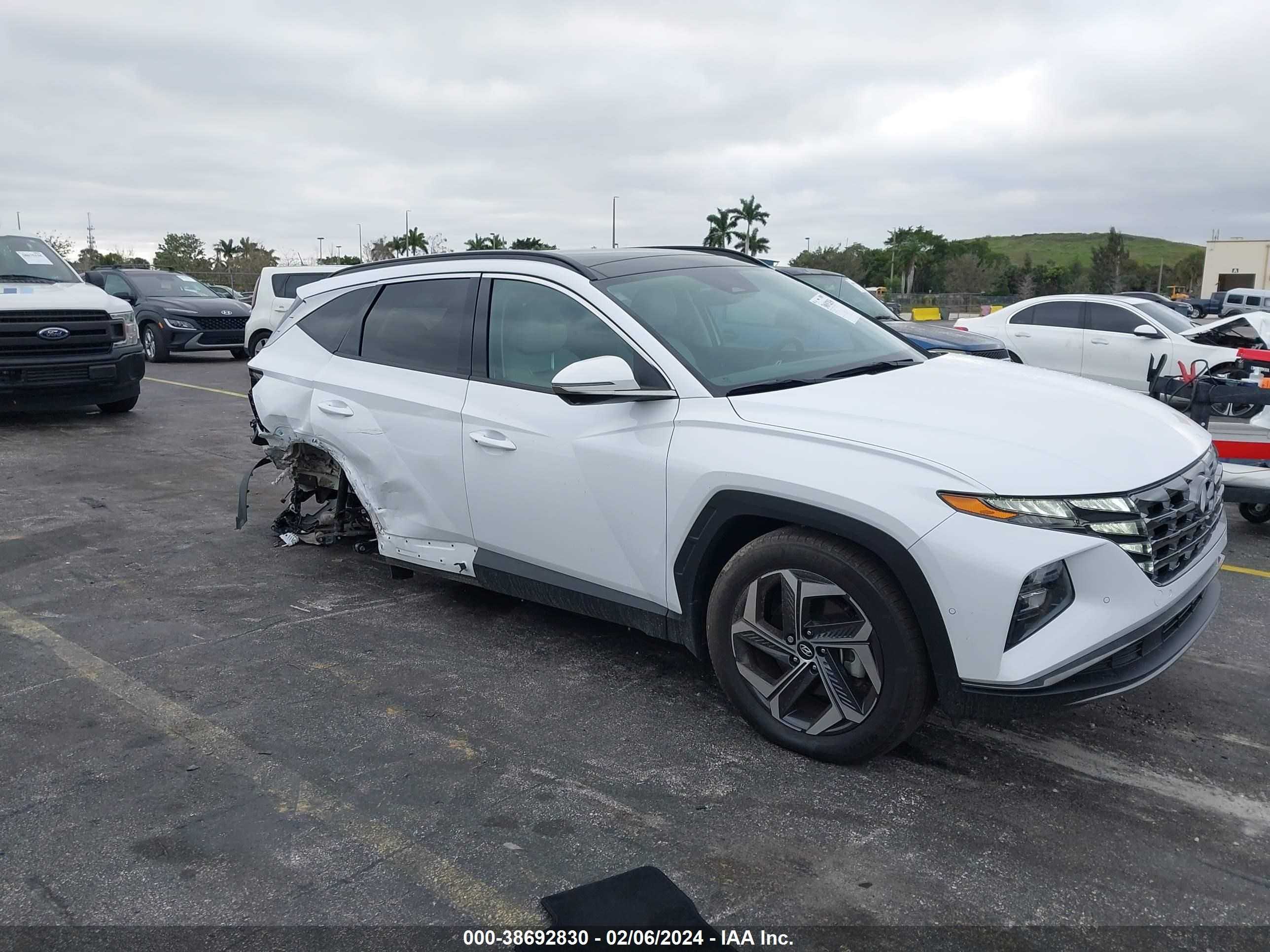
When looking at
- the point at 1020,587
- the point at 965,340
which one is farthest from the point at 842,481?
the point at 965,340

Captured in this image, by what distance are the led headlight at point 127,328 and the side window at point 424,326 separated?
7026mm

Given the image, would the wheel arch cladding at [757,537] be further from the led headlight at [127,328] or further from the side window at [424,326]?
the led headlight at [127,328]

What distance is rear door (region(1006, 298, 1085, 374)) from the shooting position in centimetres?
1325

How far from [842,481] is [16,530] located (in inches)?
228

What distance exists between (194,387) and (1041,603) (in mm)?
14249

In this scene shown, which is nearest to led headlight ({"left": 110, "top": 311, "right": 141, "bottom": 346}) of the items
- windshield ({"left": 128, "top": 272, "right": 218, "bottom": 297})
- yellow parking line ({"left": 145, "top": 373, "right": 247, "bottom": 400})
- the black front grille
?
yellow parking line ({"left": 145, "top": 373, "right": 247, "bottom": 400})

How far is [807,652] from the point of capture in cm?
335

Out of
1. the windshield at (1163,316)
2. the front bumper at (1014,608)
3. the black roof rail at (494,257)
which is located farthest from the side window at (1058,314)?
the front bumper at (1014,608)

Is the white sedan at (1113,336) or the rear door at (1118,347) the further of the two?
the rear door at (1118,347)

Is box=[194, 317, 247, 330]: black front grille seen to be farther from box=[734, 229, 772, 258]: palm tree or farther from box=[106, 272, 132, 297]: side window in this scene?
box=[734, 229, 772, 258]: palm tree

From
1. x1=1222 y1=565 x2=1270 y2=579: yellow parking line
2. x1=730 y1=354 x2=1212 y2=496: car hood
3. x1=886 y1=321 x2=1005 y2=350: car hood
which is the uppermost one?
x1=886 y1=321 x2=1005 y2=350: car hood

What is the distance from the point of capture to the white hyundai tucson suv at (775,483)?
117 inches

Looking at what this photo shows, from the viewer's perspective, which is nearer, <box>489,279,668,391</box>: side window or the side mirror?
the side mirror

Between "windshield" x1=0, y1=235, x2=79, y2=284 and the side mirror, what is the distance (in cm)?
930
